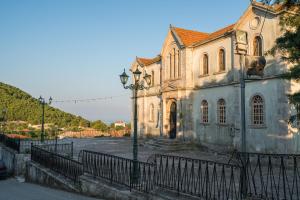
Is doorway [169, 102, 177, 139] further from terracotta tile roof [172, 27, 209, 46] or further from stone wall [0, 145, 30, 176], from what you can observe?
stone wall [0, 145, 30, 176]

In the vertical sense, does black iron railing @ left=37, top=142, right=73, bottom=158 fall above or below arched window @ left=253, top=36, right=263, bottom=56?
below

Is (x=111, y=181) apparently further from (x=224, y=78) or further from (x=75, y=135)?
(x=75, y=135)

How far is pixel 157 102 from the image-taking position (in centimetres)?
2677

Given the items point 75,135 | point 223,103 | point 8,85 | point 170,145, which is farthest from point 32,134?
point 8,85

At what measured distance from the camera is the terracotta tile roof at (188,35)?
22797 millimetres

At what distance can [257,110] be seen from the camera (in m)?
16.4

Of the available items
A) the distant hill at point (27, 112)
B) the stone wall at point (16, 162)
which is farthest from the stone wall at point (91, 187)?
the distant hill at point (27, 112)

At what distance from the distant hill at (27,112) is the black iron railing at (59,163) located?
4042cm

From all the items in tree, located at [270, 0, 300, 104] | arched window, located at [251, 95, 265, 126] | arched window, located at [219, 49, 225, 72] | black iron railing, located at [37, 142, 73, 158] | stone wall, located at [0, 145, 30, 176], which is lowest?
stone wall, located at [0, 145, 30, 176]

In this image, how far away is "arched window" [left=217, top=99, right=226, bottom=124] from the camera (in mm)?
18984

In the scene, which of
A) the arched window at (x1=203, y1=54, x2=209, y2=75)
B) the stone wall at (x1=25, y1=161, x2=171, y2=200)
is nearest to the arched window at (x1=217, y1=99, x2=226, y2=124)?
the arched window at (x1=203, y1=54, x2=209, y2=75)

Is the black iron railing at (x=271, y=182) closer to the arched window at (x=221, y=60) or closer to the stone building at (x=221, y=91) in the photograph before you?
the stone building at (x=221, y=91)

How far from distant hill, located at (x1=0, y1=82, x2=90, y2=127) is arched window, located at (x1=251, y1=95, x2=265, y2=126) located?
44012mm

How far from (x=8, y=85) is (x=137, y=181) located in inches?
3972
